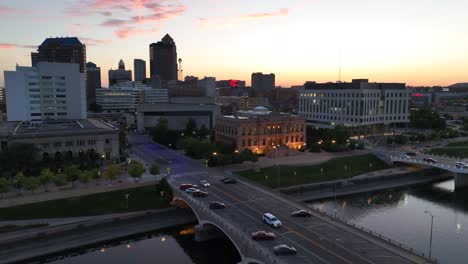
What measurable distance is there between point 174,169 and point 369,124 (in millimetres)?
95638

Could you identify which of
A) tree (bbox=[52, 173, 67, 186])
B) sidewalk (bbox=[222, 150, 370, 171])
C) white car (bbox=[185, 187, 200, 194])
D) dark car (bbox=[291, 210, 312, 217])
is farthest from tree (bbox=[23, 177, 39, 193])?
dark car (bbox=[291, 210, 312, 217])

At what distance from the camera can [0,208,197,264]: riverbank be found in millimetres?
53969

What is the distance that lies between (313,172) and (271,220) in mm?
45958

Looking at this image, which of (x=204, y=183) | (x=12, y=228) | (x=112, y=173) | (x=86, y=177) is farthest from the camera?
(x=112, y=173)

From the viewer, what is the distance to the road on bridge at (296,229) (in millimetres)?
39781

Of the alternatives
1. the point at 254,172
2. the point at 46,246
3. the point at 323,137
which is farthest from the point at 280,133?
the point at 46,246

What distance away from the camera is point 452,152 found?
393 ft

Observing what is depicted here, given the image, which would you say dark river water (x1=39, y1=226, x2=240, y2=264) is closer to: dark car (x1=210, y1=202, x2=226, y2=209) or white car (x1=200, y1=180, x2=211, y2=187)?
dark car (x1=210, y1=202, x2=226, y2=209)

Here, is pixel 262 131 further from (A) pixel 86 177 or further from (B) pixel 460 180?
(A) pixel 86 177

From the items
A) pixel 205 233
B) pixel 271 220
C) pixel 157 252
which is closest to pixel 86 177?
pixel 157 252

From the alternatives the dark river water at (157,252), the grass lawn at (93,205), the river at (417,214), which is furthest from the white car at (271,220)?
the grass lawn at (93,205)

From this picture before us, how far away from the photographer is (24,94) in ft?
453

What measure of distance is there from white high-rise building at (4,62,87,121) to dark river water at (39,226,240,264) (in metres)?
97.4

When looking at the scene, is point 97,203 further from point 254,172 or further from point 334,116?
point 334,116
